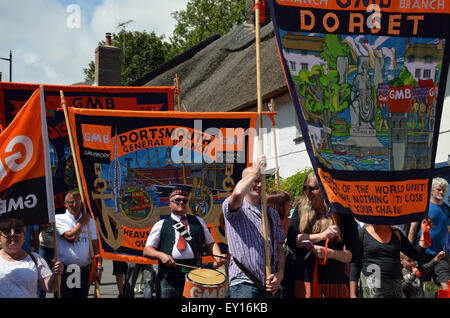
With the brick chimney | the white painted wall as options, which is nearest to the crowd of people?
the white painted wall

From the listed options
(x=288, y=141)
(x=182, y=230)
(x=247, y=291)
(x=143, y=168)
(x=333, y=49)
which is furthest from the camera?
(x=288, y=141)

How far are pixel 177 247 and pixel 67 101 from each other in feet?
13.9

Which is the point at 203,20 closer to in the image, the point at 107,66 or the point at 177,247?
the point at 107,66

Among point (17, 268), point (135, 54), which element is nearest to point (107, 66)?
point (17, 268)

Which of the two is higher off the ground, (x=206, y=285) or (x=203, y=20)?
(x=203, y=20)

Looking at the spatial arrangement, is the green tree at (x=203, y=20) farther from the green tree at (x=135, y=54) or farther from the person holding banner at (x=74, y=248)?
the person holding banner at (x=74, y=248)

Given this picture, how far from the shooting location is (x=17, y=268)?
6.44 meters

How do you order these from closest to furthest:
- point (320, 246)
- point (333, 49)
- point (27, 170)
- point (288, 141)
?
1. point (333, 49)
2. point (320, 246)
3. point (27, 170)
4. point (288, 141)

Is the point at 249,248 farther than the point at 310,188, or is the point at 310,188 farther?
the point at 310,188

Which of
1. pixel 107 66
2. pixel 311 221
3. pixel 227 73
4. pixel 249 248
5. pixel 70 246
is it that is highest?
pixel 107 66

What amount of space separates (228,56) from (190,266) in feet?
80.5

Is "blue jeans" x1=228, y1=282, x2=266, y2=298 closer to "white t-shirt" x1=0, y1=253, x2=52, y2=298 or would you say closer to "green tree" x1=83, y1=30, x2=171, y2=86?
"white t-shirt" x1=0, y1=253, x2=52, y2=298

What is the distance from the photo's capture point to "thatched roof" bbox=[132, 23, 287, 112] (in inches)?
872
